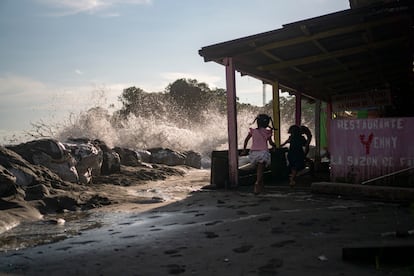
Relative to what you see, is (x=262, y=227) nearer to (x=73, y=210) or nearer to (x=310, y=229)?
(x=310, y=229)

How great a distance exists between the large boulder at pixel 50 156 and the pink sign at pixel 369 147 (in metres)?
6.75

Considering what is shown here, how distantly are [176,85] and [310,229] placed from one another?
5304 cm

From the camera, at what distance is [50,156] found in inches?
421

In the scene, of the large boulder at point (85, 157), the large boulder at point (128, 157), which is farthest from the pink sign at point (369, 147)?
the large boulder at point (128, 157)

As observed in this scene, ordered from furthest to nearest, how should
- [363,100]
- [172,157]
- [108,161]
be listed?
[172,157] < [363,100] < [108,161]

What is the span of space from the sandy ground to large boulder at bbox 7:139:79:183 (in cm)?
377

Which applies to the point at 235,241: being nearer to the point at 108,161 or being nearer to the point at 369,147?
the point at 369,147

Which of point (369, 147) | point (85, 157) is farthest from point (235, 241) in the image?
point (85, 157)

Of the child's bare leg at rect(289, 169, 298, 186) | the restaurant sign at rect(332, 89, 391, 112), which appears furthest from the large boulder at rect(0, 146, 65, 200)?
the restaurant sign at rect(332, 89, 391, 112)

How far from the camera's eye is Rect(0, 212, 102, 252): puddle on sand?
5.37m

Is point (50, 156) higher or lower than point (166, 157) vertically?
higher

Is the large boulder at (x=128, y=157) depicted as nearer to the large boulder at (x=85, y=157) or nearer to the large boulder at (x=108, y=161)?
the large boulder at (x=108, y=161)

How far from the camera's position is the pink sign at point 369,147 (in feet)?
22.5

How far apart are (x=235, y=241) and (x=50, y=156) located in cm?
748
